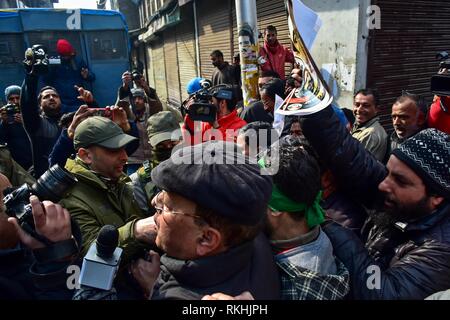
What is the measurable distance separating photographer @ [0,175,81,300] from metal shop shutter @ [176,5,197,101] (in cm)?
1166

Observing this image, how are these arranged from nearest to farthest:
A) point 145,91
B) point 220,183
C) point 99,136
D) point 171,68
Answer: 1. point 220,183
2. point 99,136
3. point 145,91
4. point 171,68

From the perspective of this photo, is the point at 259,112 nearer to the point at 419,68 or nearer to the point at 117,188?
the point at 117,188

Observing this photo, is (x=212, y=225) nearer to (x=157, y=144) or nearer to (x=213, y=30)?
(x=157, y=144)

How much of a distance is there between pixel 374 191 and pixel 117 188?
1560 millimetres

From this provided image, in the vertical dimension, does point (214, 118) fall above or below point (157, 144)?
above

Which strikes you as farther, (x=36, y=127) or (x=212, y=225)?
(x=36, y=127)

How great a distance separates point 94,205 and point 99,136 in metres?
0.49

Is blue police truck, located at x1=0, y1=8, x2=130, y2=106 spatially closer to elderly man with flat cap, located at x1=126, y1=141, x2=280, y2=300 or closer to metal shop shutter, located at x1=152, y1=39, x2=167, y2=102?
elderly man with flat cap, located at x1=126, y1=141, x2=280, y2=300

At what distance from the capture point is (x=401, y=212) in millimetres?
1610

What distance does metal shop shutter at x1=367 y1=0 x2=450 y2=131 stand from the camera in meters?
5.22

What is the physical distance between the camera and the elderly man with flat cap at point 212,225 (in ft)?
3.51

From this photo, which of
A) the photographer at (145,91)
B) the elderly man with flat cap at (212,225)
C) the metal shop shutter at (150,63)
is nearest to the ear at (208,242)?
the elderly man with flat cap at (212,225)

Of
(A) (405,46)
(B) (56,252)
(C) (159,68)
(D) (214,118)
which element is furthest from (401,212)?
(C) (159,68)

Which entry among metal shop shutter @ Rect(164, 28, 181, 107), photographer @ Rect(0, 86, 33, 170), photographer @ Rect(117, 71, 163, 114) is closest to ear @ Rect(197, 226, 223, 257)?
photographer @ Rect(0, 86, 33, 170)
